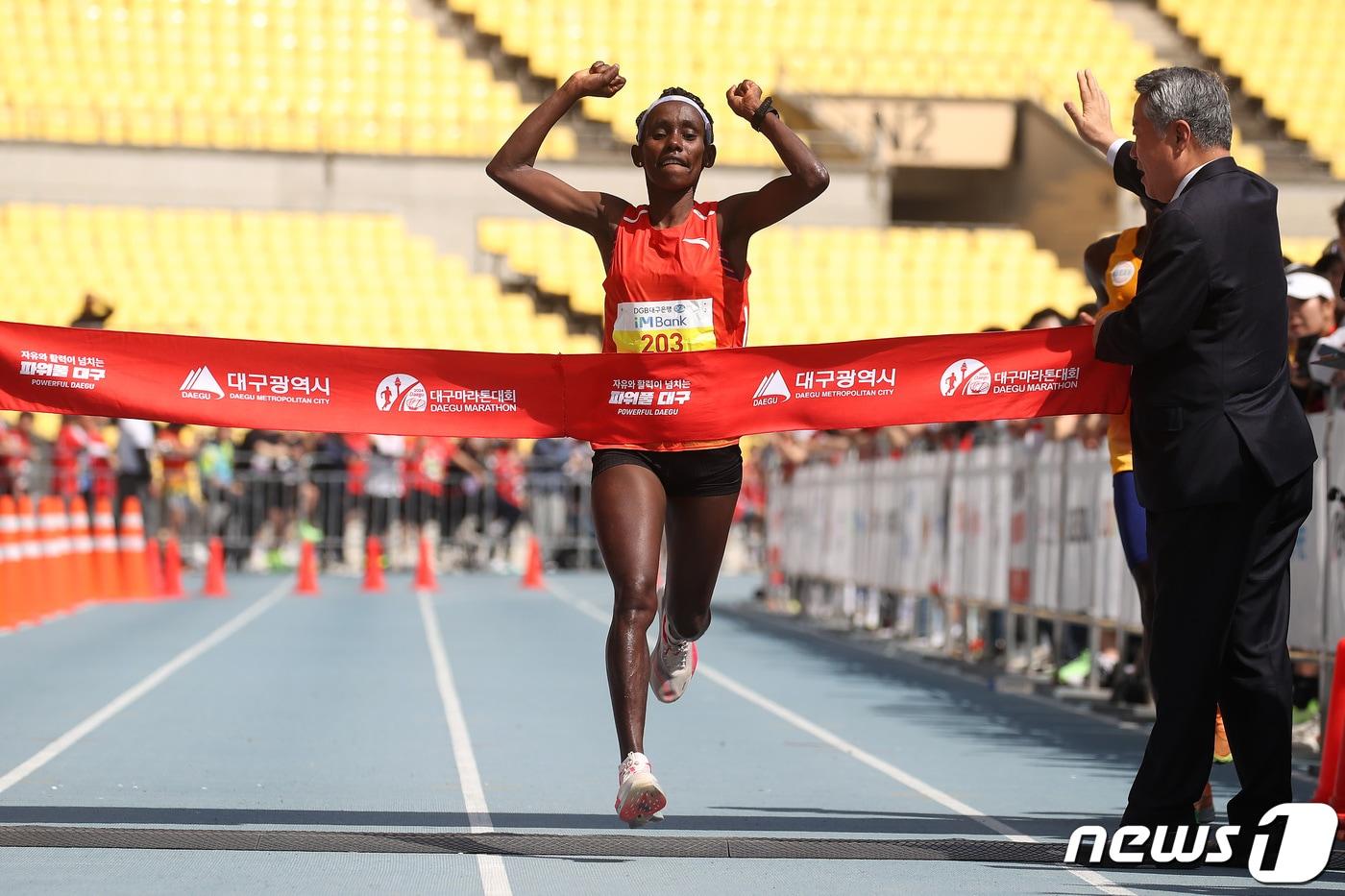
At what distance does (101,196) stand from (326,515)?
24.3 ft

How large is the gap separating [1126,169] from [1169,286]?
1.03m

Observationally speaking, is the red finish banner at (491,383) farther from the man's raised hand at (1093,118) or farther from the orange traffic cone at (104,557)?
the orange traffic cone at (104,557)

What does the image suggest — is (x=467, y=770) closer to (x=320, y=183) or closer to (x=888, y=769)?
(x=888, y=769)

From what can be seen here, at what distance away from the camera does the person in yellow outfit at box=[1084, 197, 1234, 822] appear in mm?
6293

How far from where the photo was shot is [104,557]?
19.0m

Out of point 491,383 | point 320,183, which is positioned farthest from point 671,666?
point 320,183

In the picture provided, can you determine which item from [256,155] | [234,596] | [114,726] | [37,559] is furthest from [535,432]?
[256,155]

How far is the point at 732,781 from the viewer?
286 inches

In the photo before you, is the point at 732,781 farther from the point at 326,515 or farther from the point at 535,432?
the point at 326,515

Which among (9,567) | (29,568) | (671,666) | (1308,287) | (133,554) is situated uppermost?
(1308,287)

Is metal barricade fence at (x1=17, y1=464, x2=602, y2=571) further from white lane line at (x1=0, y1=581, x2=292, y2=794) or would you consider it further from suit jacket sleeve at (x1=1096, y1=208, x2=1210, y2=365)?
suit jacket sleeve at (x1=1096, y1=208, x2=1210, y2=365)

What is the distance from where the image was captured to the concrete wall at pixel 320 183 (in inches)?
1162

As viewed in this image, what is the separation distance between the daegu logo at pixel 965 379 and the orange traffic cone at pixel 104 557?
13.9m

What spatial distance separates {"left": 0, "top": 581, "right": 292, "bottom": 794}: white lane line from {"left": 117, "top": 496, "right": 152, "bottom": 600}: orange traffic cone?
1973mm
